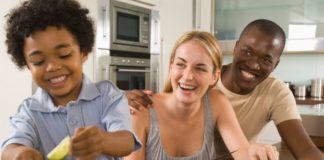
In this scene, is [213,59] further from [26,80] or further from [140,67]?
[140,67]

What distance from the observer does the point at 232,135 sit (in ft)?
3.81

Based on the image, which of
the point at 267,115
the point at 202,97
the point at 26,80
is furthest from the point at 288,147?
the point at 26,80

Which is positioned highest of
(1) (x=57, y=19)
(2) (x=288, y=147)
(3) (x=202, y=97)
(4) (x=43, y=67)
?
(1) (x=57, y=19)

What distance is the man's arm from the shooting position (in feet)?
3.81

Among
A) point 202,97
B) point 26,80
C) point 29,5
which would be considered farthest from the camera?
point 26,80

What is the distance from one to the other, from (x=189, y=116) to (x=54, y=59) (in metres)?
0.59

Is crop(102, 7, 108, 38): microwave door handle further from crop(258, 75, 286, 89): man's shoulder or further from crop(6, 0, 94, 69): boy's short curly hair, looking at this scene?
crop(6, 0, 94, 69): boy's short curly hair

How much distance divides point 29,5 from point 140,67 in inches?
85.3

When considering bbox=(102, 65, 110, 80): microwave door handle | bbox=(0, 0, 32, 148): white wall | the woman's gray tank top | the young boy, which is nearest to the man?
the woman's gray tank top

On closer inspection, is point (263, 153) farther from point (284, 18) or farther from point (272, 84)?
point (284, 18)

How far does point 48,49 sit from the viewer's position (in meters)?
0.76

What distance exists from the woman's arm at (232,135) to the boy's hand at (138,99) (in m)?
0.22

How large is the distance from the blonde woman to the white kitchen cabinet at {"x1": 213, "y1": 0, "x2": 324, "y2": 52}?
2109 millimetres

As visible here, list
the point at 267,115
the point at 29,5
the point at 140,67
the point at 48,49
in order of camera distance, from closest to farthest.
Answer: the point at 48,49 < the point at 29,5 < the point at 267,115 < the point at 140,67
